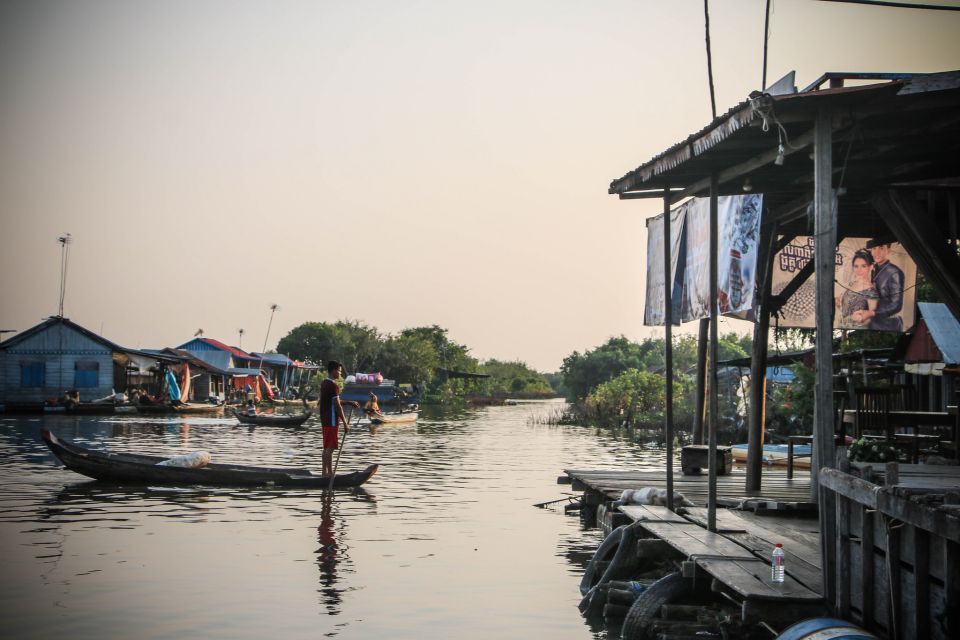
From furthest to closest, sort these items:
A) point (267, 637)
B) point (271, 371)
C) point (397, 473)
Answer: point (271, 371)
point (397, 473)
point (267, 637)

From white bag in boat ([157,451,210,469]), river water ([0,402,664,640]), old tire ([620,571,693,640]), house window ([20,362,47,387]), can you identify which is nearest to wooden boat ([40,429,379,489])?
white bag in boat ([157,451,210,469])

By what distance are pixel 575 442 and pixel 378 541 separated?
22244 mm

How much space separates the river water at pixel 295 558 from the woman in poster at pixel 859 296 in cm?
422

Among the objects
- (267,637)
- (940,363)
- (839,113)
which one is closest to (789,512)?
(839,113)

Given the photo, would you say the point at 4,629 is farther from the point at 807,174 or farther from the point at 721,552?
the point at 807,174

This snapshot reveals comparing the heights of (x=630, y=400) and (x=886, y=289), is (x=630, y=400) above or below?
below

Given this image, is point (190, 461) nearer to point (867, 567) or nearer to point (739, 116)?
point (739, 116)

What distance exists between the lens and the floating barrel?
17.3 feet

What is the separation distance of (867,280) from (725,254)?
344 centimetres

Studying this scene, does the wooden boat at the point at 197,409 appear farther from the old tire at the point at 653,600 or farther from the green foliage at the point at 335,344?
the old tire at the point at 653,600

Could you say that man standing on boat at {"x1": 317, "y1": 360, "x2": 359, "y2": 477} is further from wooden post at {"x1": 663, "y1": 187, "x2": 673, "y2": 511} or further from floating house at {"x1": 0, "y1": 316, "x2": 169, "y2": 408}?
floating house at {"x1": 0, "y1": 316, "x2": 169, "y2": 408}

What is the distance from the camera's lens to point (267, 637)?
7.92 m

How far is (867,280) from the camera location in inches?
444

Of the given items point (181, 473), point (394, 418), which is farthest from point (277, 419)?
point (181, 473)
